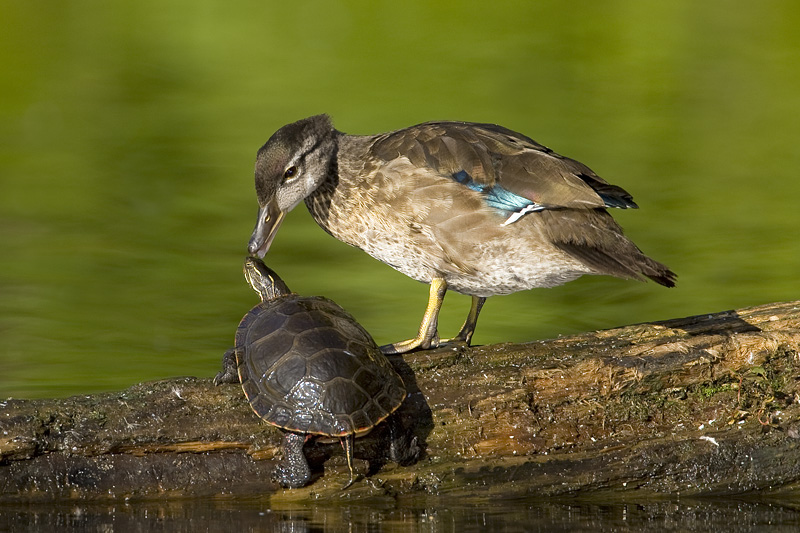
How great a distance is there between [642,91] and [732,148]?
1.73m

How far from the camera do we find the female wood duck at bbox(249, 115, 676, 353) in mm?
5578

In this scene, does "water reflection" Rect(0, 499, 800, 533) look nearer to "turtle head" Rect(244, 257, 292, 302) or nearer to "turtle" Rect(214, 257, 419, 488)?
"turtle" Rect(214, 257, 419, 488)

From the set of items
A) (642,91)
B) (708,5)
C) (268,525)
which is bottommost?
(268,525)

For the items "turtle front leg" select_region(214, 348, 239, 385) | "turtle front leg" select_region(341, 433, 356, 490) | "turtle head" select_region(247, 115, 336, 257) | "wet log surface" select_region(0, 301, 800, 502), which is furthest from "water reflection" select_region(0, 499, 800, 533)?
"turtle head" select_region(247, 115, 336, 257)

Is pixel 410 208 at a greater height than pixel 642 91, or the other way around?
pixel 642 91

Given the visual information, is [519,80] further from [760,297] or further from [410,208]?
[410,208]

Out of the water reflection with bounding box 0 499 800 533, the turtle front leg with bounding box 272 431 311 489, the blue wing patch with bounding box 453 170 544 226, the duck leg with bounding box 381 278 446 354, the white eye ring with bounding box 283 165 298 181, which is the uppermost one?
the white eye ring with bounding box 283 165 298 181

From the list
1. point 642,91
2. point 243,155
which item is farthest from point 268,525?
point 642,91

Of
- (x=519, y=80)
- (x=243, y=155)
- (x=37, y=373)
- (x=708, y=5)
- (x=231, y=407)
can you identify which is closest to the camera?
(x=231, y=407)

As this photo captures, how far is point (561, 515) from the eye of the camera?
4598 millimetres

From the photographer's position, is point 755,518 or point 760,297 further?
point 760,297

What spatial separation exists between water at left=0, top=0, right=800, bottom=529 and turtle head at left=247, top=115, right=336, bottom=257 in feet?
3.25

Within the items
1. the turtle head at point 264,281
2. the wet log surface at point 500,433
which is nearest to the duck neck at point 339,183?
the turtle head at point 264,281

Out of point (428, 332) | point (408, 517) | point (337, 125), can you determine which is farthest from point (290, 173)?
point (337, 125)
